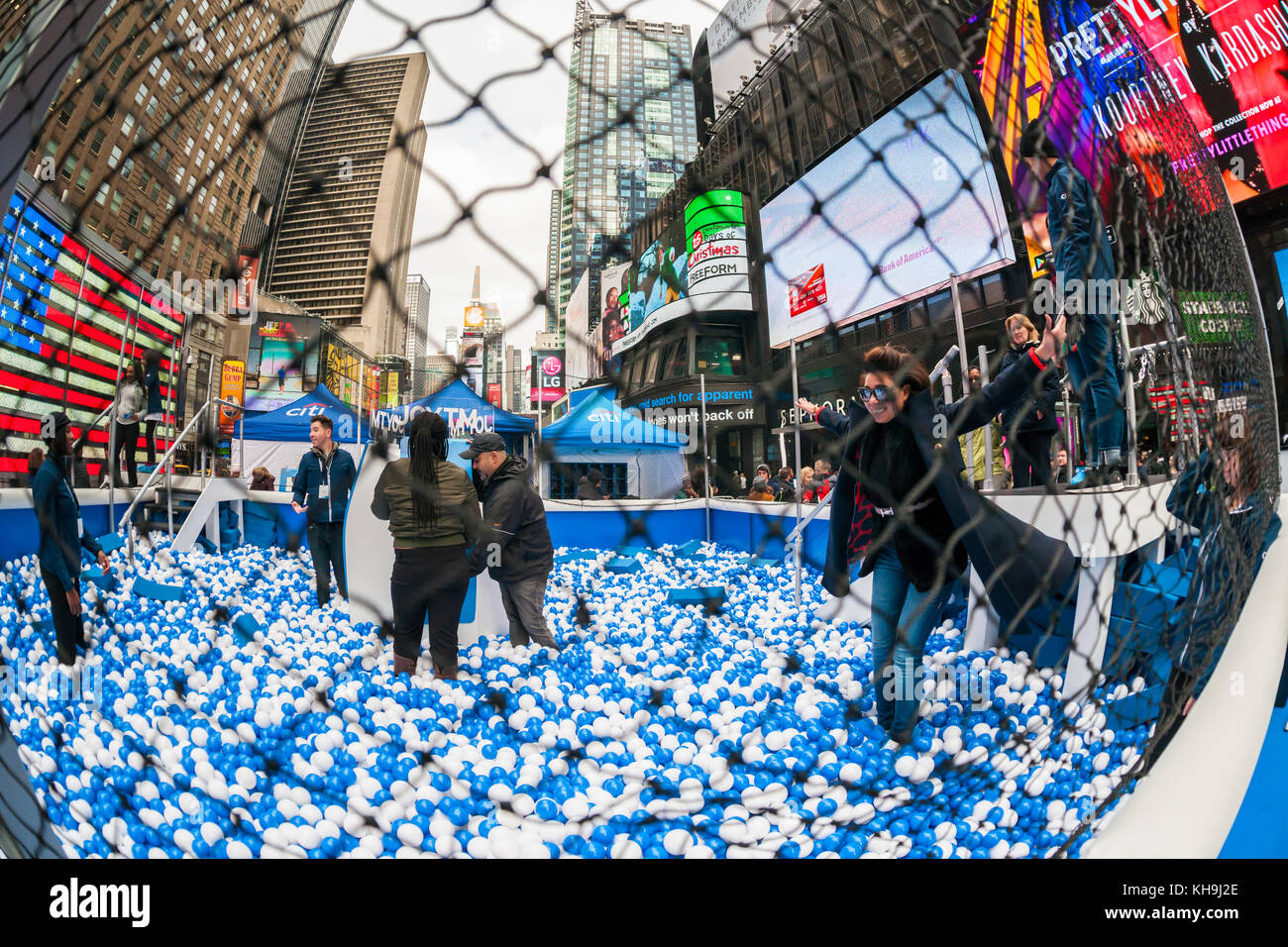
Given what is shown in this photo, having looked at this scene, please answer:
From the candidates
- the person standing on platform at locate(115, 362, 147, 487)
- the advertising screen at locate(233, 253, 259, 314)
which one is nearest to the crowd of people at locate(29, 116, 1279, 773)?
the person standing on platform at locate(115, 362, 147, 487)

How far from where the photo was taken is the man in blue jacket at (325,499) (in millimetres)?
1907

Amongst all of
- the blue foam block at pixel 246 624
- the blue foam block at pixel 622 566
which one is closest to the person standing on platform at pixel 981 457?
the blue foam block at pixel 246 624

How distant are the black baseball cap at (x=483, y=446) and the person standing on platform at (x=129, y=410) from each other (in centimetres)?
58

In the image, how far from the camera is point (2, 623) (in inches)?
72.1

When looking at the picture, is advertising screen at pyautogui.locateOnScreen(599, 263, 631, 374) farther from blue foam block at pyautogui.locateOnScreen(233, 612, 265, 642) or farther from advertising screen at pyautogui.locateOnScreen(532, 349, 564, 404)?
blue foam block at pyautogui.locateOnScreen(233, 612, 265, 642)

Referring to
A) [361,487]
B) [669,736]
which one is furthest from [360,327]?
[361,487]

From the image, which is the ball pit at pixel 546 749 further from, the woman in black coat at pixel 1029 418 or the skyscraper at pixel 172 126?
the skyscraper at pixel 172 126

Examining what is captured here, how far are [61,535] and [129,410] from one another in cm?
79

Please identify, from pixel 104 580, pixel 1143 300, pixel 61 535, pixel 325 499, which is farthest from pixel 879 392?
pixel 104 580

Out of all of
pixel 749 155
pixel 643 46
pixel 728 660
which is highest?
pixel 643 46

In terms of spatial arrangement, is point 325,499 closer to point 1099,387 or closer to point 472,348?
point 472,348

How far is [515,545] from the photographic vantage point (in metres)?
1.76

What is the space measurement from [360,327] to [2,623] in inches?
87.7
